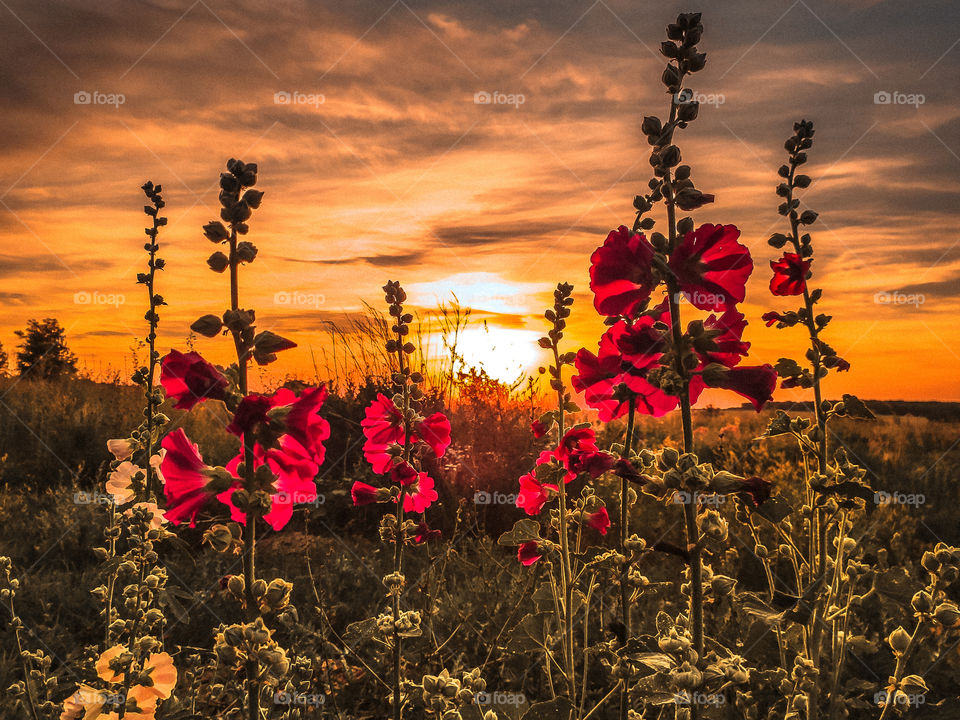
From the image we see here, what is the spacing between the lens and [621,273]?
6.15 feet

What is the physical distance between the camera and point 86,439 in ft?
33.9

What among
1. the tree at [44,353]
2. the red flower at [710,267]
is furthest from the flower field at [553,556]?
the tree at [44,353]

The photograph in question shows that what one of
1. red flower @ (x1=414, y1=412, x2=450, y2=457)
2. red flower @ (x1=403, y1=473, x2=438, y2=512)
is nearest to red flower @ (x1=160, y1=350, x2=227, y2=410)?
red flower @ (x1=403, y1=473, x2=438, y2=512)

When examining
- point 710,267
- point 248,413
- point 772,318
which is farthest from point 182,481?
point 772,318

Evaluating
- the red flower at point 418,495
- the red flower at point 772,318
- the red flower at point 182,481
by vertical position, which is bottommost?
the red flower at point 418,495

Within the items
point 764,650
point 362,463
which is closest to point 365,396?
point 362,463

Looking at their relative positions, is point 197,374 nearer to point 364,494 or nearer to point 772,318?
point 364,494

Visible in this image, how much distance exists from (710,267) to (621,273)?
0.24m

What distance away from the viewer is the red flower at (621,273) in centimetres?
181

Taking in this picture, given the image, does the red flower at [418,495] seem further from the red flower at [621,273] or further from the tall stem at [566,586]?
the red flower at [621,273]

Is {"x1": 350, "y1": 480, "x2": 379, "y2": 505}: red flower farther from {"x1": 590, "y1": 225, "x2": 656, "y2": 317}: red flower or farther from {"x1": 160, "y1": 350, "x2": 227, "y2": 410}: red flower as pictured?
{"x1": 590, "y1": 225, "x2": 656, "y2": 317}: red flower

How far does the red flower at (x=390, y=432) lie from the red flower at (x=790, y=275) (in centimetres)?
168

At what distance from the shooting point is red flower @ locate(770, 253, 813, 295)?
3.04 metres

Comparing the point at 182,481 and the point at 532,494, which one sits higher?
the point at 182,481
